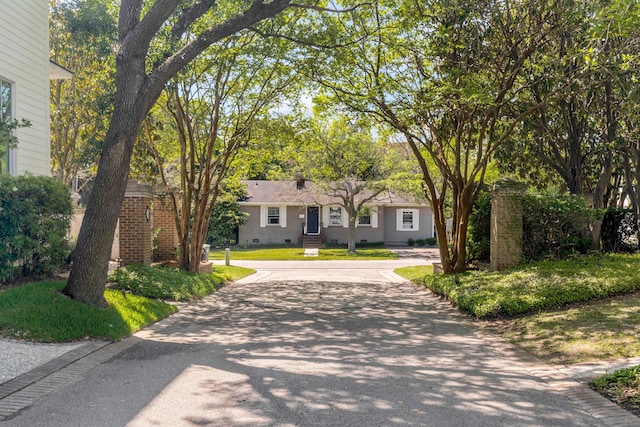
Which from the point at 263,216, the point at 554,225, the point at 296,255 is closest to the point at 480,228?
the point at 554,225

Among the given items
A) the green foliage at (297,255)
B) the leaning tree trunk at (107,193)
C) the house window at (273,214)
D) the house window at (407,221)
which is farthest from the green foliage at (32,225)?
the house window at (407,221)

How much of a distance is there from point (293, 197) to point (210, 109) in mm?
20639

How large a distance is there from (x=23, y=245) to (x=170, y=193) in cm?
781

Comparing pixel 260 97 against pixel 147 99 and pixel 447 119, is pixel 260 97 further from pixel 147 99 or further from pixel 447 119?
pixel 147 99

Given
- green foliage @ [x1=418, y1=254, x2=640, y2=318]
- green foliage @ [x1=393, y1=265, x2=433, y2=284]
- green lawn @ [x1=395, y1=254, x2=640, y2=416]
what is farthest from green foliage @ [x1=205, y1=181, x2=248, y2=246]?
green foliage @ [x1=418, y1=254, x2=640, y2=318]

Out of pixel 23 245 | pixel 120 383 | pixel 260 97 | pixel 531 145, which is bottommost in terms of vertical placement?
pixel 120 383

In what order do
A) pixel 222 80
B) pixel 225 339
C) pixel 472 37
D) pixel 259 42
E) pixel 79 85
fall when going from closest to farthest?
pixel 225 339, pixel 472 37, pixel 259 42, pixel 222 80, pixel 79 85

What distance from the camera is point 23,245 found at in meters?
8.95

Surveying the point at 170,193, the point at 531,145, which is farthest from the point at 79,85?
the point at 531,145

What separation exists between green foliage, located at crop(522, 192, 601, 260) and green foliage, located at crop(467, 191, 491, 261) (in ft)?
5.55

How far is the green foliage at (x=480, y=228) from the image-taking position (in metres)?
15.9

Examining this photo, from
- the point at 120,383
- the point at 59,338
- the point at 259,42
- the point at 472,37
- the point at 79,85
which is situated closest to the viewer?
the point at 120,383

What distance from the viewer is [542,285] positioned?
36.0 ft

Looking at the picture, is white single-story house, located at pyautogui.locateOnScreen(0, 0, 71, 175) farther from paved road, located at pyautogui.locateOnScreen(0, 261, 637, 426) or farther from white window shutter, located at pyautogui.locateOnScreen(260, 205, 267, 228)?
white window shutter, located at pyautogui.locateOnScreen(260, 205, 267, 228)
